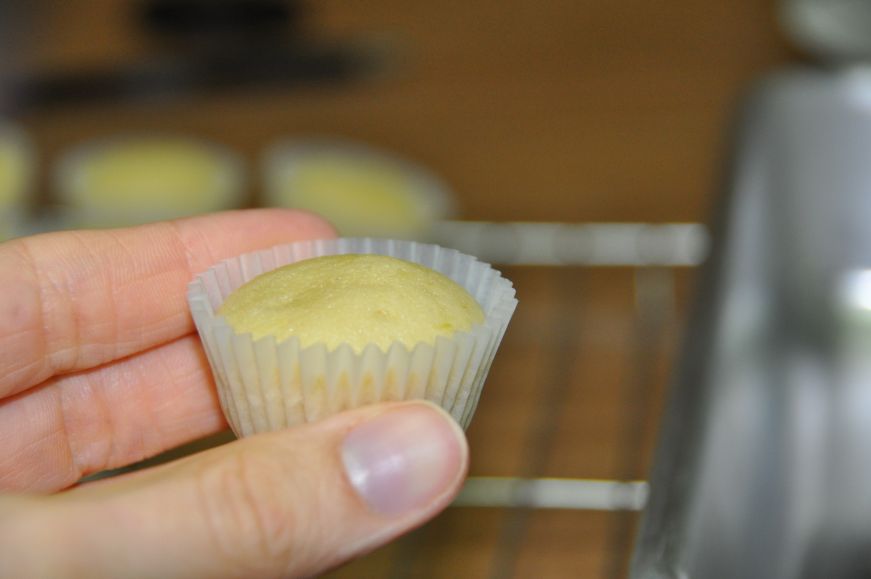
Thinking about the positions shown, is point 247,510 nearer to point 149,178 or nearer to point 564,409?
point 564,409

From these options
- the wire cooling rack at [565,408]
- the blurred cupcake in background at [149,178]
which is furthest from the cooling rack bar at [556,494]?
the blurred cupcake in background at [149,178]

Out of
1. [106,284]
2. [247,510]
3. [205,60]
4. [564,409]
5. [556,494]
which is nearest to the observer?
[247,510]

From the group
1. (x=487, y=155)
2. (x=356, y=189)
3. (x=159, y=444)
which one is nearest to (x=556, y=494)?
(x=159, y=444)

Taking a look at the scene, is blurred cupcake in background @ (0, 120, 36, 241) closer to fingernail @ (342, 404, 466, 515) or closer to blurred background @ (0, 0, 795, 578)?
blurred background @ (0, 0, 795, 578)

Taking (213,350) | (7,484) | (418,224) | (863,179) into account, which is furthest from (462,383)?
(418,224)

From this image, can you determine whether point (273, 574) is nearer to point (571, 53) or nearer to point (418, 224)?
point (418, 224)
